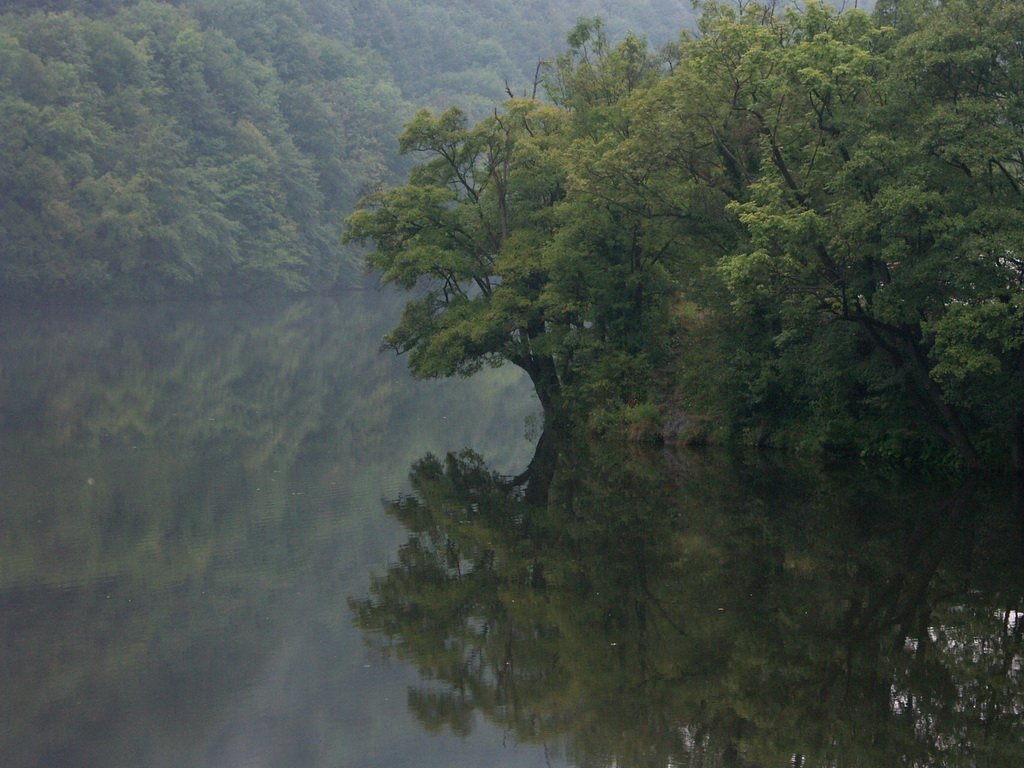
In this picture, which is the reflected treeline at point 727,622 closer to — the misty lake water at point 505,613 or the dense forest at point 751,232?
the misty lake water at point 505,613

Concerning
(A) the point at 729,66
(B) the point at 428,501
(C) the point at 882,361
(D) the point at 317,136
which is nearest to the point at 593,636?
(B) the point at 428,501

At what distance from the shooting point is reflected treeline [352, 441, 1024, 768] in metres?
11.1

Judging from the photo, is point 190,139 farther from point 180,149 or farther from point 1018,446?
point 1018,446

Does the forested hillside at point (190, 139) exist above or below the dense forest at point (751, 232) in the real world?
above

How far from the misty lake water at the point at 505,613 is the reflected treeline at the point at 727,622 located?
48 millimetres

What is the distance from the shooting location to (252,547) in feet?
65.5

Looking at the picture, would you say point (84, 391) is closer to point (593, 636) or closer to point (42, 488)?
point (42, 488)

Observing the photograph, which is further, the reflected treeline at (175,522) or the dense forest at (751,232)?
the dense forest at (751,232)

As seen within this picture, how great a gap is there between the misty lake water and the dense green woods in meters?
1.97

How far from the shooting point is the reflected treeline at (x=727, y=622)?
11078 mm

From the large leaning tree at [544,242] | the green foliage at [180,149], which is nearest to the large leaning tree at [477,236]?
the large leaning tree at [544,242]

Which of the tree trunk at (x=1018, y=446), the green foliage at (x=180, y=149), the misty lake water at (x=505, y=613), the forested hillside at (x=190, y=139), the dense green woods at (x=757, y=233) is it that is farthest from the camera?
the forested hillside at (x=190, y=139)

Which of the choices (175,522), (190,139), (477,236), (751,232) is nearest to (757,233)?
(751,232)

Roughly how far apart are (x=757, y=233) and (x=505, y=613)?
1064 cm
